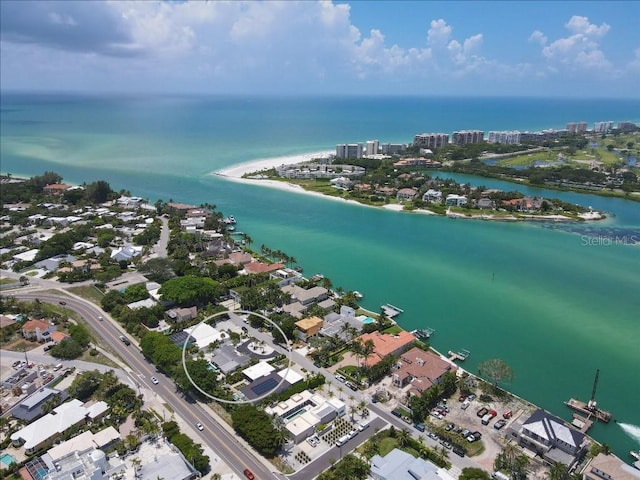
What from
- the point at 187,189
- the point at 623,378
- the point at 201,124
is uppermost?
the point at 201,124

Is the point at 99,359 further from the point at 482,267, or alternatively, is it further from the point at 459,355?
the point at 482,267

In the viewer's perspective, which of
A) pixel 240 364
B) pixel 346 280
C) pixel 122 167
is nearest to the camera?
pixel 240 364

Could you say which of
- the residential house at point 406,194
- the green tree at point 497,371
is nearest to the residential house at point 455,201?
the residential house at point 406,194

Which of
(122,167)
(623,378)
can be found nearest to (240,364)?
(623,378)

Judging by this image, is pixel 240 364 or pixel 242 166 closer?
pixel 240 364

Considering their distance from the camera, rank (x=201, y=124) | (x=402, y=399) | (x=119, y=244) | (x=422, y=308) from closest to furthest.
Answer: (x=402, y=399), (x=422, y=308), (x=119, y=244), (x=201, y=124)

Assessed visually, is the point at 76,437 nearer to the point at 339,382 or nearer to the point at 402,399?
the point at 339,382

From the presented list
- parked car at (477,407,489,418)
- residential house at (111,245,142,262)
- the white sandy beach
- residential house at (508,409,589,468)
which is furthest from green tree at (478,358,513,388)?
the white sandy beach
